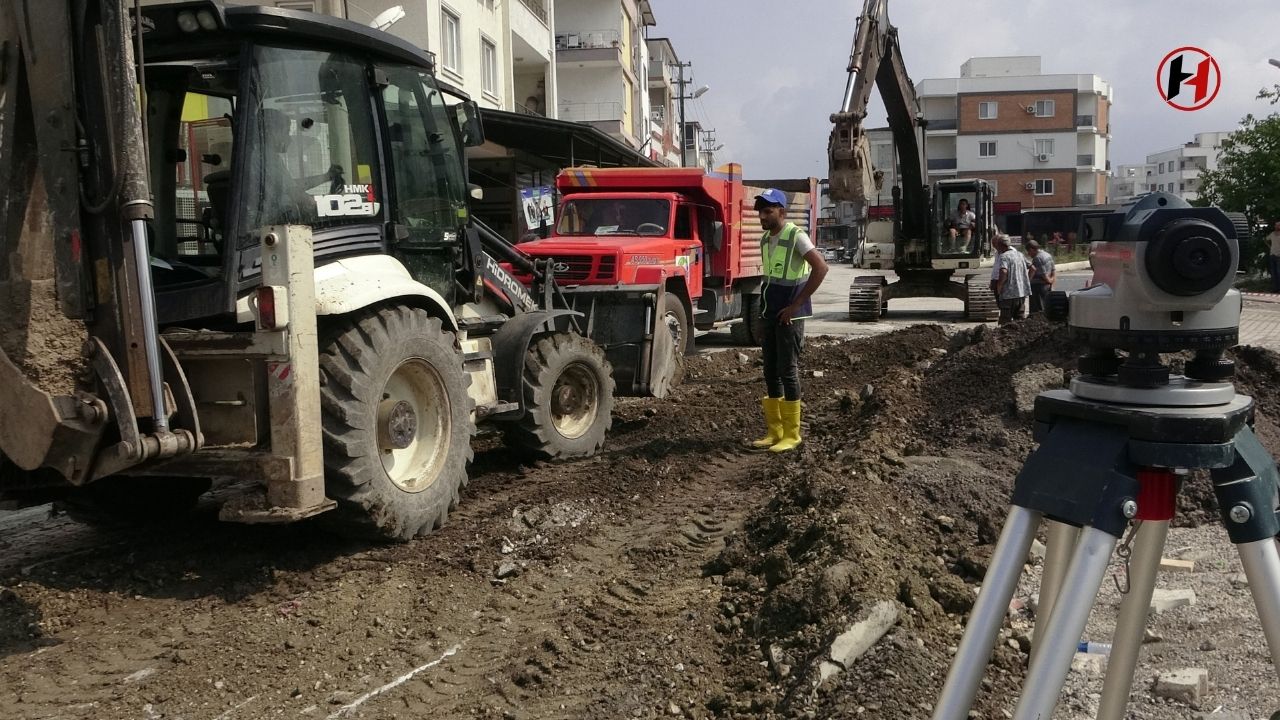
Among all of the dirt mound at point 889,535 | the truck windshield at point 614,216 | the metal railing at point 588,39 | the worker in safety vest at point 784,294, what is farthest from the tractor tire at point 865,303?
the metal railing at point 588,39

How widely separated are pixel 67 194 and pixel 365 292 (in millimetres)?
1442

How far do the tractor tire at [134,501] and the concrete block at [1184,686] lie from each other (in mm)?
4728

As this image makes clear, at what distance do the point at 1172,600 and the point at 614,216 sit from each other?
368 inches

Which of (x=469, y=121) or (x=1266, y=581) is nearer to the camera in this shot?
(x=1266, y=581)

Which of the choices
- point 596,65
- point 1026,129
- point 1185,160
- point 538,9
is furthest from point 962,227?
point 1185,160

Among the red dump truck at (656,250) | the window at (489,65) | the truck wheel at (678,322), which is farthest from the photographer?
the window at (489,65)

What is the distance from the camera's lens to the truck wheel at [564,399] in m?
7.08

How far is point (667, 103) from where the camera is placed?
220 feet

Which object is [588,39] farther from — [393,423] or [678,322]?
[393,423]

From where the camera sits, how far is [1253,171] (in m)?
28.4

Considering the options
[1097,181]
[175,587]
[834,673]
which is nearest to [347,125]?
[175,587]

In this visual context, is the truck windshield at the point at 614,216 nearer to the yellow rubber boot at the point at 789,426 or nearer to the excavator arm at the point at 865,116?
the excavator arm at the point at 865,116

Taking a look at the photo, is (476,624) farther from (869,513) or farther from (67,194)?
(67,194)

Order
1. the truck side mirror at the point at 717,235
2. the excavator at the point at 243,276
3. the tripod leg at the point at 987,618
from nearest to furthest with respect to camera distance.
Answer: the tripod leg at the point at 987,618 → the excavator at the point at 243,276 → the truck side mirror at the point at 717,235
